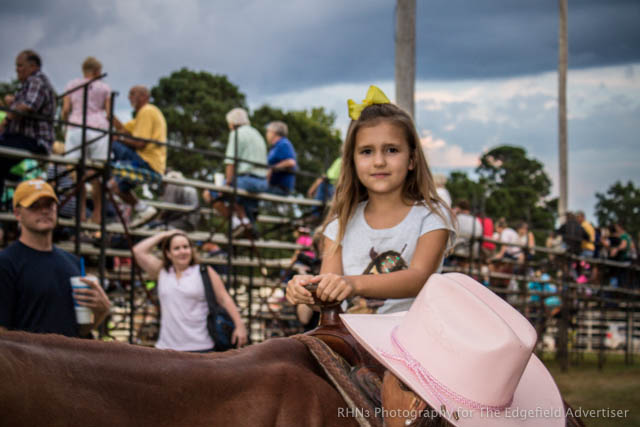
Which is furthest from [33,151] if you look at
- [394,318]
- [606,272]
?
[606,272]

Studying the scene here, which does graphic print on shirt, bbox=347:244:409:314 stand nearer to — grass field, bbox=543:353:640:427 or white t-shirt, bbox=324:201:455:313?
white t-shirt, bbox=324:201:455:313

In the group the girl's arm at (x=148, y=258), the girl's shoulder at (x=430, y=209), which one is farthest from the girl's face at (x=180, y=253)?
the girl's shoulder at (x=430, y=209)

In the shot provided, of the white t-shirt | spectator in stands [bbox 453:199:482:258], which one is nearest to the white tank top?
the white t-shirt

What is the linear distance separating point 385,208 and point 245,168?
586 cm

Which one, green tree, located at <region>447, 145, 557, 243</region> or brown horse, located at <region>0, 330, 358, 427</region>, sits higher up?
green tree, located at <region>447, 145, 557, 243</region>

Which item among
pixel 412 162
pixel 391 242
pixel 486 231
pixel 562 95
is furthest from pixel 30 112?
pixel 562 95

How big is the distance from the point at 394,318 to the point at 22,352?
1.00 m

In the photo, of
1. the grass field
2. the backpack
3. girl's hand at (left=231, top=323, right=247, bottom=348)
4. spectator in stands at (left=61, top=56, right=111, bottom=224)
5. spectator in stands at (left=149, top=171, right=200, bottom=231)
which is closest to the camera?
girl's hand at (left=231, top=323, right=247, bottom=348)

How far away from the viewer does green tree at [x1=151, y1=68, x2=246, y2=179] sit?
2742 cm

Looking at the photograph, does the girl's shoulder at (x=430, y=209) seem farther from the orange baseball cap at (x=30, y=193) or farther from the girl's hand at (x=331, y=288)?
the orange baseball cap at (x=30, y=193)

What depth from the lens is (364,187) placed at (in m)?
2.75

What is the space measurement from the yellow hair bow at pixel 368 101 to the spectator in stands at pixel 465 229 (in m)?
7.16

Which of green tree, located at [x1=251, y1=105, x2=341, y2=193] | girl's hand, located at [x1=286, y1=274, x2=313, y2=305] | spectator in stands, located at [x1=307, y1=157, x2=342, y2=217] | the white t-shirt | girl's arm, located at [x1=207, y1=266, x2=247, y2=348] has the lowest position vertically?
girl's arm, located at [x1=207, y1=266, x2=247, y2=348]

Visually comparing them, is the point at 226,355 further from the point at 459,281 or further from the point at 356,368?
the point at 459,281
